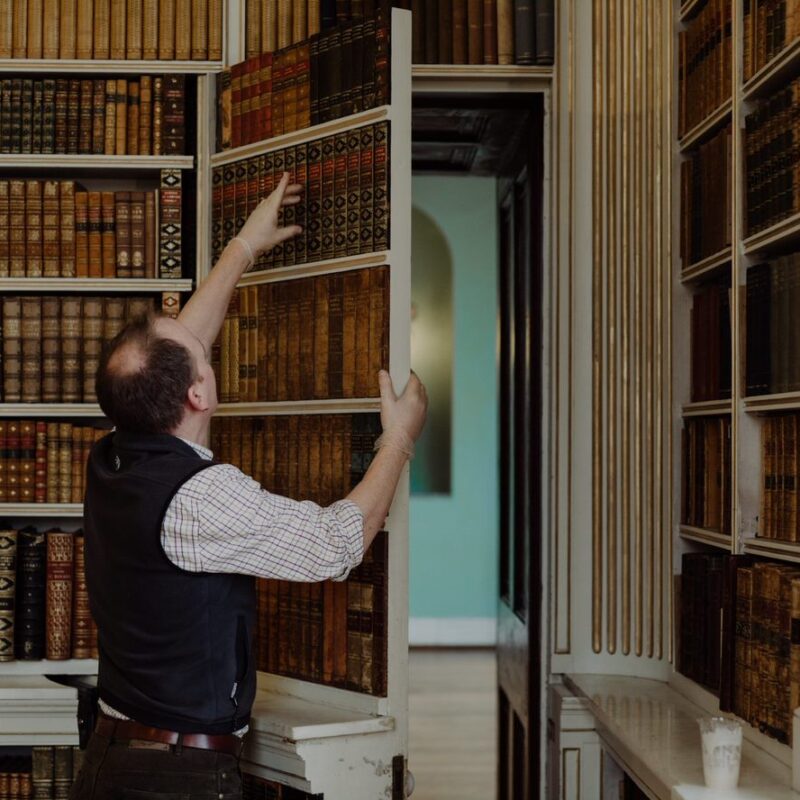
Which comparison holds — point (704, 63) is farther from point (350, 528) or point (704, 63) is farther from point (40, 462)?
point (40, 462)

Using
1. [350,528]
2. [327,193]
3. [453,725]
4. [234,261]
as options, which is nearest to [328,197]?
[327,193]

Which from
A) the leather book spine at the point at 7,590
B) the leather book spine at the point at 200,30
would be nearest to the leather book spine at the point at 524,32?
the leather book spine at the point at 200,30

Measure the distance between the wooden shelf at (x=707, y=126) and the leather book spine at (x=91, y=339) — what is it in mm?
1609

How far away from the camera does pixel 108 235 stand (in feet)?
10.2

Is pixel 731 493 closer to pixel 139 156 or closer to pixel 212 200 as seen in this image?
pixel 212 200

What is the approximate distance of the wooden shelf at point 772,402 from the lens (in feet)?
7.48

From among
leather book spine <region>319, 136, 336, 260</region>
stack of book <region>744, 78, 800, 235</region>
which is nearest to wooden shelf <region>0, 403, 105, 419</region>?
leather book spine <region>319, 136, 336, 260</region>

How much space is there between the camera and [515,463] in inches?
149

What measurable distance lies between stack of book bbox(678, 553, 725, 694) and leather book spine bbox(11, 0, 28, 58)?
7.27 ft

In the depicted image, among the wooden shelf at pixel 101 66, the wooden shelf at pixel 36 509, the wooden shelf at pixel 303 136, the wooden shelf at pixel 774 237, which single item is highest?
the wooden shelf at pixel 101 66

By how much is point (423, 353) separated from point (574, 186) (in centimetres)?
500

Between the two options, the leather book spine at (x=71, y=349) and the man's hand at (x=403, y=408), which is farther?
the leather book spine at (x=71, y=349)

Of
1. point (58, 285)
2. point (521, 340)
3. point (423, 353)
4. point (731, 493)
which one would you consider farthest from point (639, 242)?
point (423, 353)

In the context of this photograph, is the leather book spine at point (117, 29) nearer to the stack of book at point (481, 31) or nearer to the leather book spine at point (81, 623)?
the stack of book at point (481, 31)
